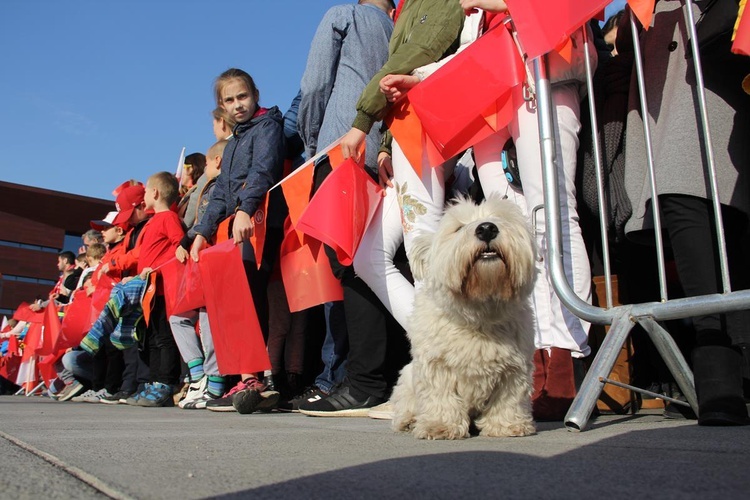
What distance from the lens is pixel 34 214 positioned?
27.2 metres

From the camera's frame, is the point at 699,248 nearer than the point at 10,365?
Yes

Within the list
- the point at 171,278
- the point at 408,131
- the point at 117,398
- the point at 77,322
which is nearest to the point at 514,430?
the point at 408,131

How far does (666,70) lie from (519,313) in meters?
1.26

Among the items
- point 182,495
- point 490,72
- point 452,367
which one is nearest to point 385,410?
point 452,367

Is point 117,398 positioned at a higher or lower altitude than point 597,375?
lower

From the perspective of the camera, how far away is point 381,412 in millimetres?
3420

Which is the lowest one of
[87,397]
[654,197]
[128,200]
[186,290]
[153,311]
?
[87,397]

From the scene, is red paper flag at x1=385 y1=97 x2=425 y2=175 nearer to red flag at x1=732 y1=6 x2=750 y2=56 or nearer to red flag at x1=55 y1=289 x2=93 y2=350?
red flag at x1=732 y1=6 x2=750 y2=56

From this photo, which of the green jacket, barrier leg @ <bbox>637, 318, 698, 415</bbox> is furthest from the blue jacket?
barrier leg @ <bbox>637, 318, 698, 415</bbox>

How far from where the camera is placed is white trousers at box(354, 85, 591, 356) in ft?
9.64

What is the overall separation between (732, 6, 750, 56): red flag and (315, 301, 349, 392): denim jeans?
9.56ft

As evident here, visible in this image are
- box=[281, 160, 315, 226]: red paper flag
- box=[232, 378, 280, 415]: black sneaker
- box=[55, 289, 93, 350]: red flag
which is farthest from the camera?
box=[55, 289, 93, 350]: red flag

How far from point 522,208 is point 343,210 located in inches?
38.7

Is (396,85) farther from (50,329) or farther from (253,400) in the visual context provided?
(50,329)
